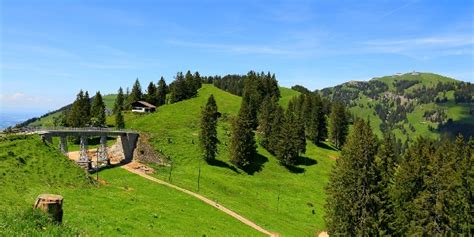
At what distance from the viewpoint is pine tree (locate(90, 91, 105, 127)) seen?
398 feet

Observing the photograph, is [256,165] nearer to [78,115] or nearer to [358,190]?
[78,115]

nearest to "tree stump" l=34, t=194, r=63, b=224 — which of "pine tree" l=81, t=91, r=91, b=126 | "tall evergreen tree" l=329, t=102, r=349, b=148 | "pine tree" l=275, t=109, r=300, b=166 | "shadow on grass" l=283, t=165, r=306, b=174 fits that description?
"shadow on grass" l=283, t=165, r=306, b=174

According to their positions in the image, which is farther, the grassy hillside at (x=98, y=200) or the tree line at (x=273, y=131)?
the tree line at (x=273, y=131)

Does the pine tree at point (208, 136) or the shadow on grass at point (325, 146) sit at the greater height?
the pine tree at point (208, 136)

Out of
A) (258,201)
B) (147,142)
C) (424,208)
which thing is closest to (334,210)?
(424,208)

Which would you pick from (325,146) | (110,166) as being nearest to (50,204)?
(110,166)

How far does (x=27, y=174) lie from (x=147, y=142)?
173ft

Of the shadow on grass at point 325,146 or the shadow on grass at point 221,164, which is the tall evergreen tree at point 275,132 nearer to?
the shadow on grass at point 221,164

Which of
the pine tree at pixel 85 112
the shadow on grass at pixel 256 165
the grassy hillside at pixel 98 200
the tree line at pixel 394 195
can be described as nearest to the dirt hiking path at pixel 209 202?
the grassy hillside at pixel 98 200

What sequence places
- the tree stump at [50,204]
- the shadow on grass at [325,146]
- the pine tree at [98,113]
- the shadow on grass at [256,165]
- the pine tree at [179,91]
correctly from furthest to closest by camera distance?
the pine tree at [179,91] < the shadow on grass at [325,146] < the pine tree at [98,113] < the shadow on grass at [256,165] < the tree stump at [50,204]

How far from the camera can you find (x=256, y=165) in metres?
105

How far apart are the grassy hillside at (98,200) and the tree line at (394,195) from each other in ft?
42.7

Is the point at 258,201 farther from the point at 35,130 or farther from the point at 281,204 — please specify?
the point at 35,130

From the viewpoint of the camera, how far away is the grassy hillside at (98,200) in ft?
117
